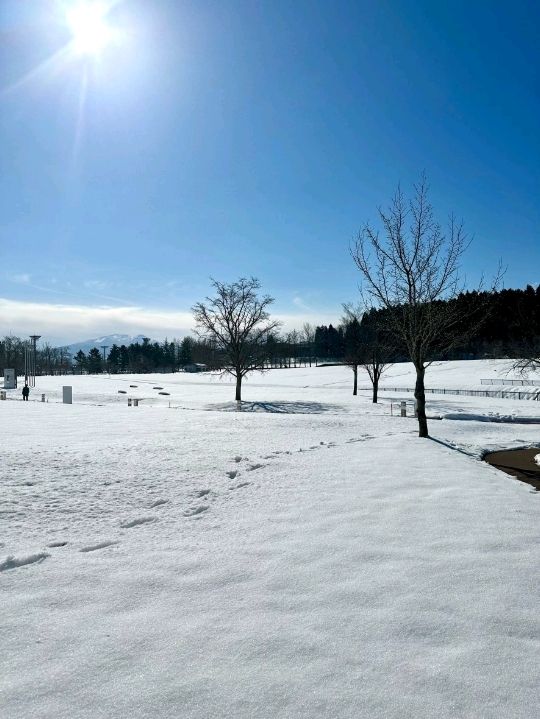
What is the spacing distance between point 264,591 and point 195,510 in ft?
8.95

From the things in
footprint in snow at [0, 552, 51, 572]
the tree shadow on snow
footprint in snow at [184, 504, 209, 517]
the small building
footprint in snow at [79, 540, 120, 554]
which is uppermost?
the small building

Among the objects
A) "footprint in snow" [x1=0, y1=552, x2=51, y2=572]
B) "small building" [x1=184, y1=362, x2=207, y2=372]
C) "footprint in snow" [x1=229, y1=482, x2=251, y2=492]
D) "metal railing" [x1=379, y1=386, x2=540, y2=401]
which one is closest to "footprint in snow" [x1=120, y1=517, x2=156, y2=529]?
"footprint in snow" [x1=0, y1=552, x2=51, y2=572]

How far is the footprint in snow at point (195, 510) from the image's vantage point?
6.39m

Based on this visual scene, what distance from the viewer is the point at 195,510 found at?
258 inches

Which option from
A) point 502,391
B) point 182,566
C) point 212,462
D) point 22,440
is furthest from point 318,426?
point 502,391

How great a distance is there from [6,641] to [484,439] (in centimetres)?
1585

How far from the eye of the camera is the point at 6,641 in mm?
3299

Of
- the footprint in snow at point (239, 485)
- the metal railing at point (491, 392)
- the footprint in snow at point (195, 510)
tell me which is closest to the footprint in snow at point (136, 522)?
the footprint in snow at point (195, 510)

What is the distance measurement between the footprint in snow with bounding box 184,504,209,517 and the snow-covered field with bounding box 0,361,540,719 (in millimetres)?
78

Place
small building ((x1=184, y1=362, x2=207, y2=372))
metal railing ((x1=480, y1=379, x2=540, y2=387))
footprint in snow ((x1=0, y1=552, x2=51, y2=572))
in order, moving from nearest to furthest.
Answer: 1. footprint in snow ((x1=0, y1=552, x2=51, y2=572))
2. metal railing ((x1=480, y1=379, x2=540, y2=387))
3. small building ((x1=184, y1=362, x2=207, y2=372))

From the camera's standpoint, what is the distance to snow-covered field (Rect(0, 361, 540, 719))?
2.75 meters

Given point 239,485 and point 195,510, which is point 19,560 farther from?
point 239,485

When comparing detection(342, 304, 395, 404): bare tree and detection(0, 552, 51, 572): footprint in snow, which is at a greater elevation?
detection(342, 304, 395, 404): bare tree

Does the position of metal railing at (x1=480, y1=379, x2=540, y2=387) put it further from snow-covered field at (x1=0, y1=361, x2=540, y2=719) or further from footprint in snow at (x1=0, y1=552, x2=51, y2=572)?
footprint in snow at (x1=0, y1=552, x2=51, y2=572)
